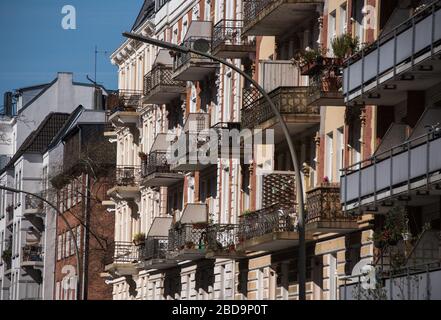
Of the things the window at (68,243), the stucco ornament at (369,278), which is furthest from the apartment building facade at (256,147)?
the window at (68,243)

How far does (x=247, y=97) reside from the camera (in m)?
50.6

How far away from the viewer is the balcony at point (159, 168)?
64000mm

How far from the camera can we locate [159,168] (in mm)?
64250

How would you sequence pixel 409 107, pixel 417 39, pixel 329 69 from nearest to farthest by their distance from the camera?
1. pixel 417 39
2. pixel 409 107
3. pixel 329 69

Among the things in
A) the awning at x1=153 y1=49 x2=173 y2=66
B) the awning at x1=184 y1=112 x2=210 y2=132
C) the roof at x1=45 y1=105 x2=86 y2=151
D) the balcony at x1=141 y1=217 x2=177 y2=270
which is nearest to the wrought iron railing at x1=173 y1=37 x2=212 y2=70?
the awning at x1=184 y1=112 x2=210 y2=132

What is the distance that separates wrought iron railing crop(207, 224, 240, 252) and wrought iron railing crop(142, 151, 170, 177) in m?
9.77

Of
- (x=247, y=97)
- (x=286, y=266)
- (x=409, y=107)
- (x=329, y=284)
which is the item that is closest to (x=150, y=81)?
(x=247, y=97)

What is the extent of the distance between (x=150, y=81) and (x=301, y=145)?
20454mm

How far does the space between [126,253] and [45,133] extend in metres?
41.2

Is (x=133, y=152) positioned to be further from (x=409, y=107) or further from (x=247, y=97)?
(x=409, y=107)

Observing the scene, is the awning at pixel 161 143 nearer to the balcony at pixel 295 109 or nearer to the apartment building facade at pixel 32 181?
the balcony at pixel 295 109

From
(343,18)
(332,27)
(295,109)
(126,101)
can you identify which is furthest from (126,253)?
(343,18)

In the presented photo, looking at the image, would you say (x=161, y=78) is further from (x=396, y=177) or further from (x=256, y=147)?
(x=396, y=177)

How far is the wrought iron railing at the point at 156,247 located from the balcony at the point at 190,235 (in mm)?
2236
